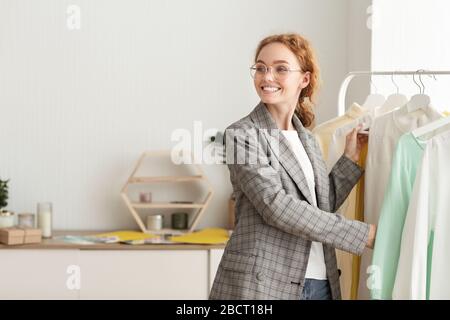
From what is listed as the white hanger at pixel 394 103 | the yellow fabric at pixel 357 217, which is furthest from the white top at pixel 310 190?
the white hanger at pixel 394 103

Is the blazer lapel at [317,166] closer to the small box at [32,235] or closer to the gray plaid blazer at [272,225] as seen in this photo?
the gray plaid blazer at [272,225]

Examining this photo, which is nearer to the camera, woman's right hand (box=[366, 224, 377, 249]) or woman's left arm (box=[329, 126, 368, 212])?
woman's right hand (box=[366, 224, 377, 249])

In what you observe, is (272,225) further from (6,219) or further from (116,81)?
(116,81)

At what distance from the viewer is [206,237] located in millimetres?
3555

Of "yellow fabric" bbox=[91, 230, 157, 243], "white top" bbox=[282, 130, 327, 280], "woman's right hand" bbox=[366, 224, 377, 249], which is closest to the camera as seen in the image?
"woman's right hand" bbox=[366, 224, 377, 249]

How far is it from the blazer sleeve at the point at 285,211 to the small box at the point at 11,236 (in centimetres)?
177

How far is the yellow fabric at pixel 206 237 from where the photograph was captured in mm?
3436

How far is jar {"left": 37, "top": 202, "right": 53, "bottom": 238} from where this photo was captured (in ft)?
11.9

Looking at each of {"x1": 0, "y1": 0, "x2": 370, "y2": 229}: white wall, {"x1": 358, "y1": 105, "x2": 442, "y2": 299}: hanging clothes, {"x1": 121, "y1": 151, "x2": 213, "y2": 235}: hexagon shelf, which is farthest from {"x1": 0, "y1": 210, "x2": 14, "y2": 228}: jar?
{"x1": 358, "y1": 105, "x2": 442, "y2": 299}: hanging clothes

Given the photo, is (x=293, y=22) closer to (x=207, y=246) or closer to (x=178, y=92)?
(x=178, y=92)

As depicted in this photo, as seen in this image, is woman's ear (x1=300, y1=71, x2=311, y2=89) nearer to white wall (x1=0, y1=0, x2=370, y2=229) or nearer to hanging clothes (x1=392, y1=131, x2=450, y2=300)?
hanging clothes (x1=392, y1=131, x2=450, y2=300)

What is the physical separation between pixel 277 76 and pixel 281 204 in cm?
37

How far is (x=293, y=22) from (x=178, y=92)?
72cm

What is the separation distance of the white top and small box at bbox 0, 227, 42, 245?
1.77 m
